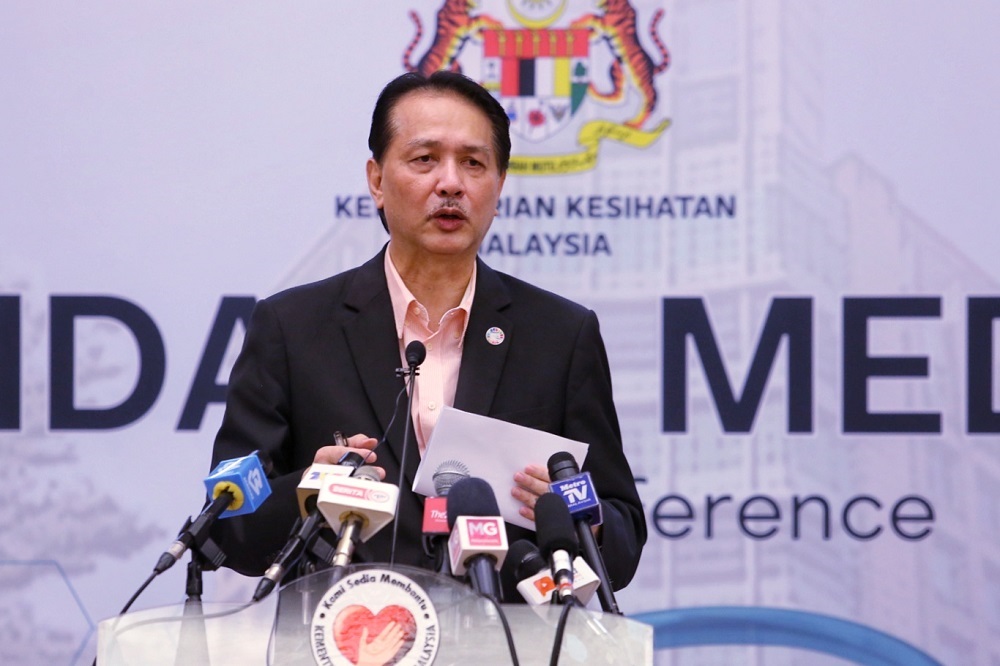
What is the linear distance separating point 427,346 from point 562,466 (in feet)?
1.75

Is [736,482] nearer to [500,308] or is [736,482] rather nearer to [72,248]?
[500,308]

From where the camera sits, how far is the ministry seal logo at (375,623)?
1.36 m

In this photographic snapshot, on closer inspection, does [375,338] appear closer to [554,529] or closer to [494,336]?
[494,336]

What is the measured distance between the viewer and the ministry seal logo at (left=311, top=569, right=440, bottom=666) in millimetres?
1364

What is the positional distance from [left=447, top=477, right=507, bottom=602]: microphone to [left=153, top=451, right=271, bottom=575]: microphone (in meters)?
0.32

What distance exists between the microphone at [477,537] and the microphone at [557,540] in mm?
66

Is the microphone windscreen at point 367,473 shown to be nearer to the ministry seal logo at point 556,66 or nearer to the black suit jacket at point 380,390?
the black suit jacket at point 380,390

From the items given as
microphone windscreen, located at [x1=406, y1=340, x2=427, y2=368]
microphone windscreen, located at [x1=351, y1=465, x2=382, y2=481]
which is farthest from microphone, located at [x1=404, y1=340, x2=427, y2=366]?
microphone windscreen, located at [x1=351, y1=465, x2=382, y2=481]

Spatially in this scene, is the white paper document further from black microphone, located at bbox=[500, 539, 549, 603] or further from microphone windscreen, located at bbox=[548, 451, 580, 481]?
black microphone, located at bbox=[500, 539, 549, 603]

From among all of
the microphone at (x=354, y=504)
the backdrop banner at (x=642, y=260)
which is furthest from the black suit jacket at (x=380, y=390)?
the backdrop banner at (x=642, y=260)

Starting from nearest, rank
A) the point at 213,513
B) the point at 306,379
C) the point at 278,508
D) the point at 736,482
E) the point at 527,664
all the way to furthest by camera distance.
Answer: the point at 527,664
the point at 213,513
the point at 278,508
the point at 306,379
the point at 736,482

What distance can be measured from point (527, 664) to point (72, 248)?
2897 mm

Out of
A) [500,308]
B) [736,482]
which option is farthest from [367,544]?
[736,482]

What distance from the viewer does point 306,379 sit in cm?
226
